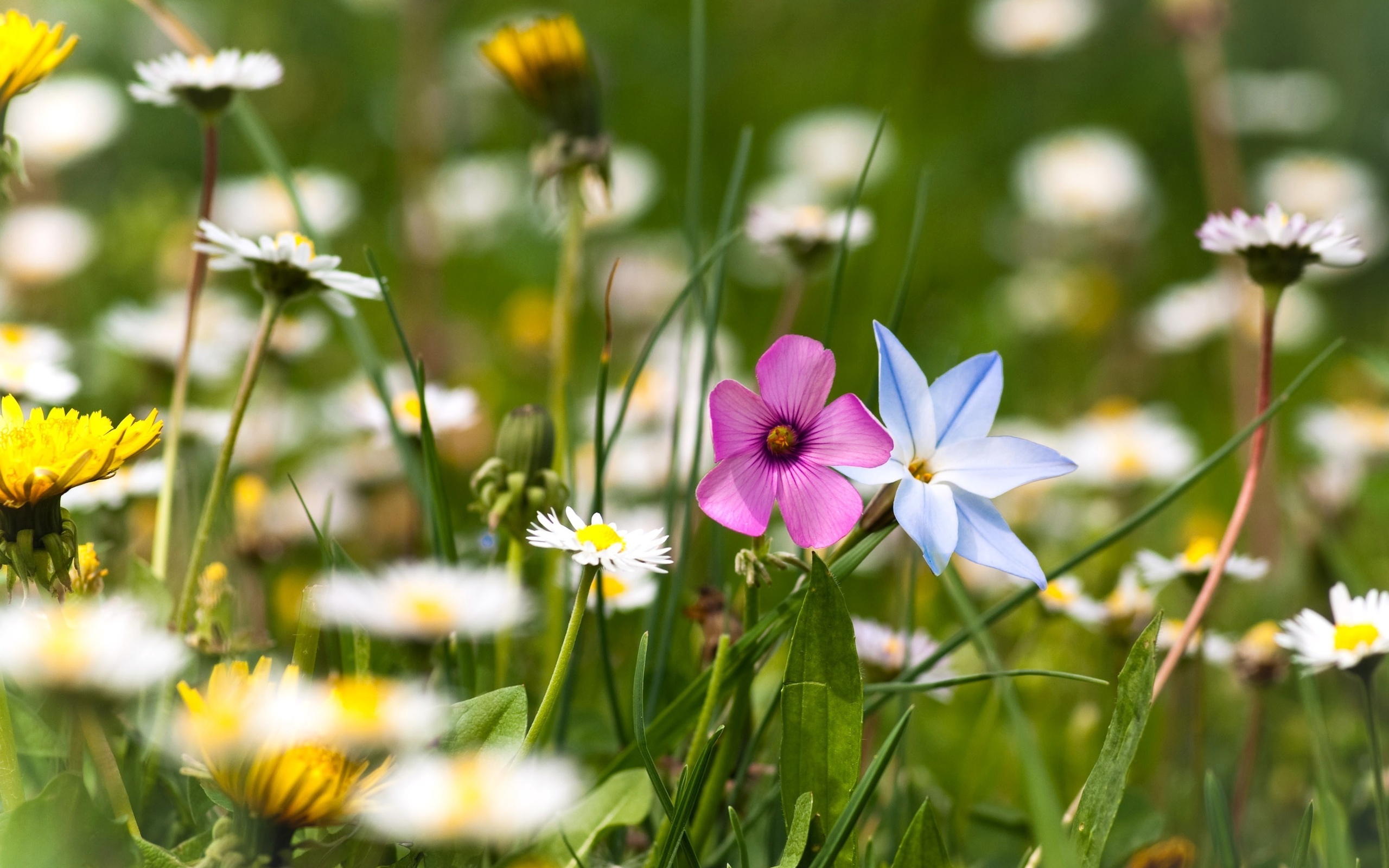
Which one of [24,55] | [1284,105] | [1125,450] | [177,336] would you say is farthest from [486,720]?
[1284,105]

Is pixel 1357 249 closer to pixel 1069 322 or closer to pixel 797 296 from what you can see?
pixel 797 296

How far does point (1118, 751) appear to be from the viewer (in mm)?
520

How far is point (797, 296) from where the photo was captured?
35.7 inches

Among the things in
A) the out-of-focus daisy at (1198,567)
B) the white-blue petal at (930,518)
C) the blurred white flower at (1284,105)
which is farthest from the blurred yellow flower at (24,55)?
the blurred white flower at (1284,105)

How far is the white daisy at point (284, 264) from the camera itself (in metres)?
0.57

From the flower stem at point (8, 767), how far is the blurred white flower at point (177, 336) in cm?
45

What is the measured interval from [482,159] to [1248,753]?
2.12 m

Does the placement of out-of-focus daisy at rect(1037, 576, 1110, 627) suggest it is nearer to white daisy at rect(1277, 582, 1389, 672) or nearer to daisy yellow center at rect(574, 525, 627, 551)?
white daisy at rect(1277, 582, 1389, 672)

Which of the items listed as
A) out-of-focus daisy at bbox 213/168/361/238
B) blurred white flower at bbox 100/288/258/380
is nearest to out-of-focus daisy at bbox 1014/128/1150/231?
out-of-focus daisy at bbox 213/168/361/238

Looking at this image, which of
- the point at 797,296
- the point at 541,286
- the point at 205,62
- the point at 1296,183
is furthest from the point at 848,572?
the point at 1296,183

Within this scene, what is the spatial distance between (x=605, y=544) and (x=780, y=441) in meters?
0.09

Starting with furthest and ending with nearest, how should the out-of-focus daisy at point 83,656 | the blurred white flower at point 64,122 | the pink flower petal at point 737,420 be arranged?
the blurred white flower at point 64,122, the pink flower petal at point 737,420, the out-of-focus daisy at point 83,656

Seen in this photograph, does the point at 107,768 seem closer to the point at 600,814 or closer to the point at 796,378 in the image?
the point at 600,814

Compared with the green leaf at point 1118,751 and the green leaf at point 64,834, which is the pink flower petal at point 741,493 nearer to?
the green leaf at point 1118,751
